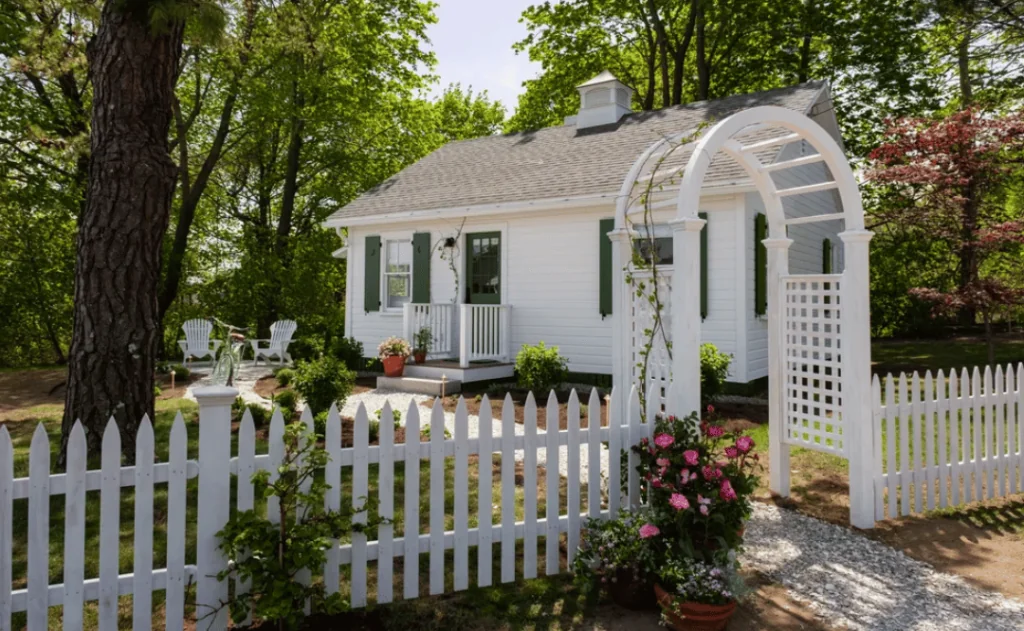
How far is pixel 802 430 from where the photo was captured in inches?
185

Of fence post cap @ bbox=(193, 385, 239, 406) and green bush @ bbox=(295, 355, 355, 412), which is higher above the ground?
fence post cap @ bbox=(193, 385, 239, 406)

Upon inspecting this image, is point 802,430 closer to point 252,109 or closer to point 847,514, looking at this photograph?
point 847,514

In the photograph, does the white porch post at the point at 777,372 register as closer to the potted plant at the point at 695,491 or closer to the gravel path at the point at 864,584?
the gravel path at the point at 864,584

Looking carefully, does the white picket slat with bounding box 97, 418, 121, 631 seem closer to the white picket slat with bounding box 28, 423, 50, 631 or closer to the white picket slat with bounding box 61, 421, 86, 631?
the white picket slat with bounding box 61, 421, 86, 631

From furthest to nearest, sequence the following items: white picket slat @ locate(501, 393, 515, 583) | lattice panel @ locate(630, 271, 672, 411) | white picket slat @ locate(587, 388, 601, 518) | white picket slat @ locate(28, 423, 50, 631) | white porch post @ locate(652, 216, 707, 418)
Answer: lattice panel @ locate(630, 271, 672, 411), white porch post @ locate(652, 216, 707, 418), white picket slat @ locate(587, 388, 601, 518), white picket slat @ locate(501, 393, 515, 583), white picket slat @ locate(28, 423, 50, 631)

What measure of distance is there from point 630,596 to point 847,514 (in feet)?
7.68

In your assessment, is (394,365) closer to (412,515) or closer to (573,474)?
(573,474)

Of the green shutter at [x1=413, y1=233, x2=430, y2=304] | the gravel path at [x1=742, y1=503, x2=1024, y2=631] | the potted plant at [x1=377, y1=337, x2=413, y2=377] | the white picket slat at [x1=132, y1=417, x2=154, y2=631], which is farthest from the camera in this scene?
the green shutter at [x1=413, y1=233, x2=430, y2=304]

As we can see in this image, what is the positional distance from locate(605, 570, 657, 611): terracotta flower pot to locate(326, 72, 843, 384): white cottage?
6551mm

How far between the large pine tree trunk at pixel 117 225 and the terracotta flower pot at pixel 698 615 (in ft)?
12.3

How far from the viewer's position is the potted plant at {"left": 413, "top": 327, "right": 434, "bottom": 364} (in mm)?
10547

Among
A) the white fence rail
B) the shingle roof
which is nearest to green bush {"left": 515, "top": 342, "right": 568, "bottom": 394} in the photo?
the white fence rail

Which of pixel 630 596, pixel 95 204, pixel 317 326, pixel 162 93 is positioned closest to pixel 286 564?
pixel 630 596

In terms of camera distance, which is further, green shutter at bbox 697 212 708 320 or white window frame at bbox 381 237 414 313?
white window frame at bbox 381 237 414 313
